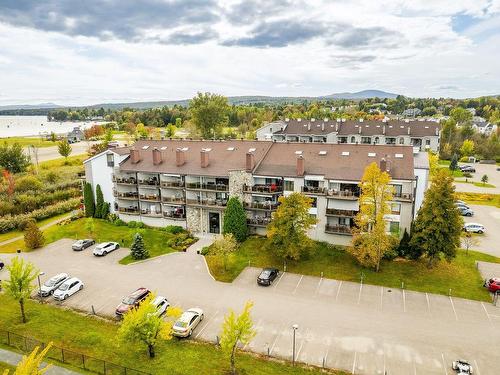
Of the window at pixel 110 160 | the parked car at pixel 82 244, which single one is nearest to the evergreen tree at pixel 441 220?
the parked car at pixel 82 244

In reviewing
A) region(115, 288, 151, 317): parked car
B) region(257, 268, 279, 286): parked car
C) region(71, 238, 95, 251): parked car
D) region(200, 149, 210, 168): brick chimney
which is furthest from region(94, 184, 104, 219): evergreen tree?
region(257, 268, 279, 286): parked car

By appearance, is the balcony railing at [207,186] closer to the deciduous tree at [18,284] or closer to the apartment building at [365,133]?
the deciduous tree at [18,284]

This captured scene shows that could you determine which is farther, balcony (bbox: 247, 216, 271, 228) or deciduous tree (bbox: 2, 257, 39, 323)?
balcony (bbox: 247, 216, 271, 228)

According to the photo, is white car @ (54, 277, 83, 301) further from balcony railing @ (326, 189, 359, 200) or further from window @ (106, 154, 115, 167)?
balcony railing @ (326, 189, 359, 200)

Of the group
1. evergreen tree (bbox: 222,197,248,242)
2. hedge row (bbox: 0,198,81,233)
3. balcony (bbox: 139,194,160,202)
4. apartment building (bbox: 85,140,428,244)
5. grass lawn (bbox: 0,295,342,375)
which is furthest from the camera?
hedge row (bbox: 0,198,81,233)

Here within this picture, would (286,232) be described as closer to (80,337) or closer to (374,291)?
(374,291)

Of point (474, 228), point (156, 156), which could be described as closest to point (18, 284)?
point (156, 156)
